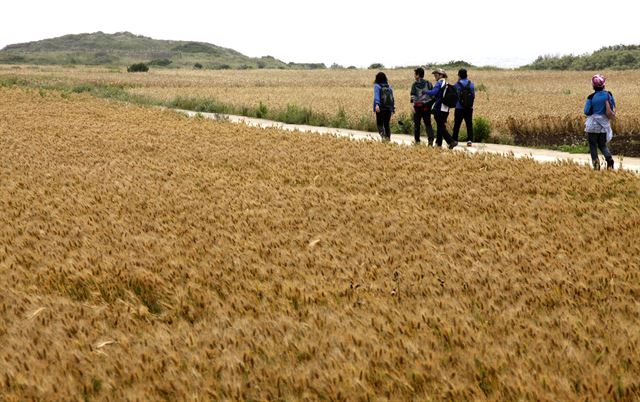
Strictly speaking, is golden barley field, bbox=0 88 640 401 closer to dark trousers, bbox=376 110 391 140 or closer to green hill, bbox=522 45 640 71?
dark trousers, bbox=376 110 391 140

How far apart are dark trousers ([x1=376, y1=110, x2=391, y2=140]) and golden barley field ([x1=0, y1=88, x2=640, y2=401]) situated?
703 centimetres

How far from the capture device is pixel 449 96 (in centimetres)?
1588

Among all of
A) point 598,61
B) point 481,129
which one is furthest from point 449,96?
point 598,61

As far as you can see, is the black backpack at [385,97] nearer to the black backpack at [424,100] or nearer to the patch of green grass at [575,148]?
the black backpack at [424,100]

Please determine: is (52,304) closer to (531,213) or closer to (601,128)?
(531,213)

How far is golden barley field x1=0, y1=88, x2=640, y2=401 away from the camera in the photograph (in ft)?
11.0

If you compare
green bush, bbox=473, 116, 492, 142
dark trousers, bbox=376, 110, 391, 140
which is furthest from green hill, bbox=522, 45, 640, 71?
dark trousers, bbox=376, 110, 391, 140

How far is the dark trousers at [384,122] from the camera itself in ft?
57.0

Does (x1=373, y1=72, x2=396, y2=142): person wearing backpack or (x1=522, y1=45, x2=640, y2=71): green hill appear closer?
(x1=373, y1=72, x2=396, y2=142): person wearing backpack

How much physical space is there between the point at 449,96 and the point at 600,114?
4.20 m

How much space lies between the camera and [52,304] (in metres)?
4.76

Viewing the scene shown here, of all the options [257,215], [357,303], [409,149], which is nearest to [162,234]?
[257,215]

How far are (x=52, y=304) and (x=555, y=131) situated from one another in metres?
19.8

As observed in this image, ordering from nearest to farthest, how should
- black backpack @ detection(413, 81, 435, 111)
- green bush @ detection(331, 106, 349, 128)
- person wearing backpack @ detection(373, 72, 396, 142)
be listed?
black backpack @ detection(413, 81, 435, 111)
person wearing backpack @ detection(373, 72, 396, 142)
green bush @ detection(331, 106, 349, 128)
